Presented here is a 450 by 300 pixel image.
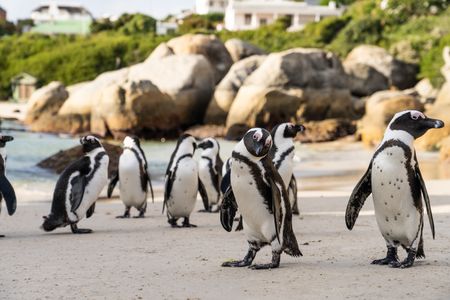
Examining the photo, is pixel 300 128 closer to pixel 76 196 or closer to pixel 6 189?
pixel 76 196

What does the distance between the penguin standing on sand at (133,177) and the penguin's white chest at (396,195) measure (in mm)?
4950

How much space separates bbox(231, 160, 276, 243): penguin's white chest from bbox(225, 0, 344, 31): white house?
249ft

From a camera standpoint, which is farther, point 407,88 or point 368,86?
point 407,88

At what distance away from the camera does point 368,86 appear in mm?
38500

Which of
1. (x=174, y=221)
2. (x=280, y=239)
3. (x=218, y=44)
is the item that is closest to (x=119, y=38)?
A: (x=218, y=44)

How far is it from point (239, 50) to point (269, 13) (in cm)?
4551

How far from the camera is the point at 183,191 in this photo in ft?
33.9

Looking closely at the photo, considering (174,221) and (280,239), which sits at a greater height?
(280,239)

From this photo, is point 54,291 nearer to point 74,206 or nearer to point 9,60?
point 74,206

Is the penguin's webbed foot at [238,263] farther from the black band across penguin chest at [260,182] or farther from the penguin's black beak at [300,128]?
the penguin's black beak at [300,128]

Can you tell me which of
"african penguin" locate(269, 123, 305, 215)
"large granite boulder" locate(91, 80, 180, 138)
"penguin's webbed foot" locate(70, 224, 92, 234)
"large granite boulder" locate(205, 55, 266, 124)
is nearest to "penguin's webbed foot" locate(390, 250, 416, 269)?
"african penguin" locate(269, 123, 305, 215)

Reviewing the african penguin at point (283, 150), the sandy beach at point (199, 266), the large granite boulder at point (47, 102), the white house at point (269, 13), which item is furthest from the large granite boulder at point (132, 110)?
the white house at point (269, 13)

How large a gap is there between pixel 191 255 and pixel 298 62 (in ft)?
82.3

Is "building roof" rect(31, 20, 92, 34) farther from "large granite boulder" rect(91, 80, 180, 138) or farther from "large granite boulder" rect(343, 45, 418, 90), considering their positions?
"large granite boulder" rect(91, 80, 180, 138)
